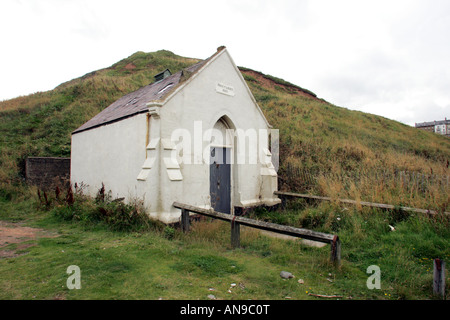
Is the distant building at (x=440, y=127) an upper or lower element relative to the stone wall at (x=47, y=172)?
upper

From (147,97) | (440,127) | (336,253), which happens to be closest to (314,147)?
(147,97)

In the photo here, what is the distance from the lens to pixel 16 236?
259 inches

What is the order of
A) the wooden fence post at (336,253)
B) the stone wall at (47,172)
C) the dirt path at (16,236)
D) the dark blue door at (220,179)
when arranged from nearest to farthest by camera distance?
the wooden fence post at (336,253), the dirt path at (16,236), the dark blue door at (220,179), the stone wall at (47,172)

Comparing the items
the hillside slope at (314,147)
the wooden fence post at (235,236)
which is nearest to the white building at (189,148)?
the wooden fence post at (235,236)

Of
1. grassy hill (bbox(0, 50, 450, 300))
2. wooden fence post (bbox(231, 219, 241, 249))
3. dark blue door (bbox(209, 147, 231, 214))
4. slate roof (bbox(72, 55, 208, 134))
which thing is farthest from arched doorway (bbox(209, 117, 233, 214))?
wooden fence post (bbox(231, 219, 241, 249))

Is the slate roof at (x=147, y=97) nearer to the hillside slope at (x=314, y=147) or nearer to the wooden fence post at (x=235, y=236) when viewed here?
the wooden fence post at (x=235, y=236)

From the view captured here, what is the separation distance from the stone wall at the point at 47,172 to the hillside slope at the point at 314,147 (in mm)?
731

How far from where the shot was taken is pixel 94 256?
190 inches

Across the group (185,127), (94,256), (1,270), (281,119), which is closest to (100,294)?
(94,256)

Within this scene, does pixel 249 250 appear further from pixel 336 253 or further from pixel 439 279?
pixel 439 279

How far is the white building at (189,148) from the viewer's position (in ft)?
23.4

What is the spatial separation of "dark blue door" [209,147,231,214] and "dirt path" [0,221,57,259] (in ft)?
15.7

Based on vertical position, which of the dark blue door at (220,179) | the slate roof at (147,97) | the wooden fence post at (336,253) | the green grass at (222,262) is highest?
the slate roof at (147,97)

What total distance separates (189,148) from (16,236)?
16.4 ft
